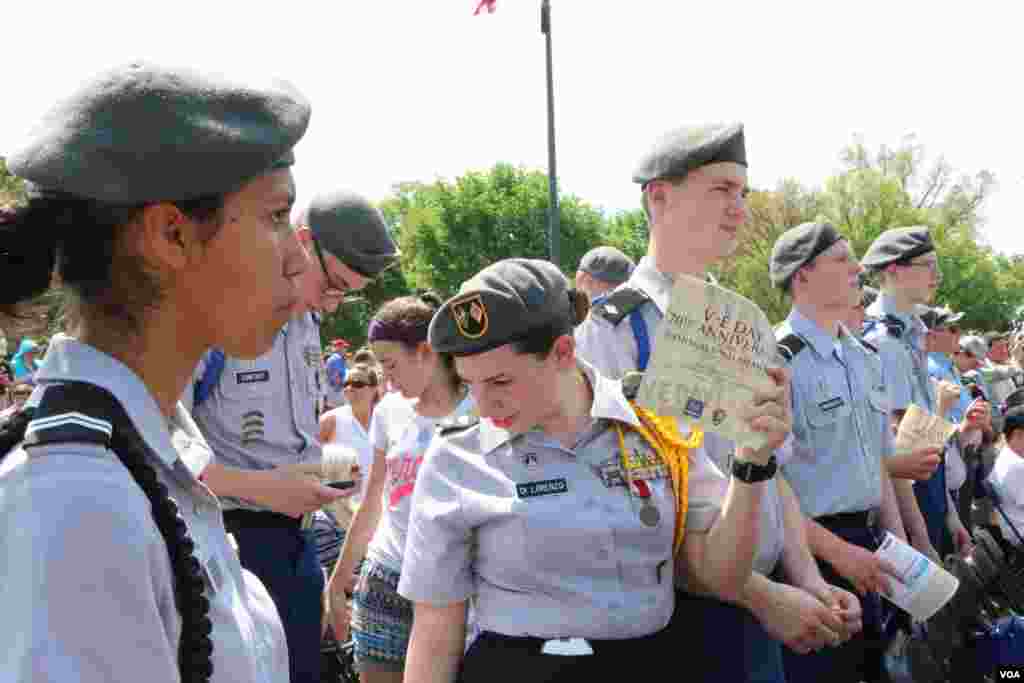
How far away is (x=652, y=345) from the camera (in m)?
2.77

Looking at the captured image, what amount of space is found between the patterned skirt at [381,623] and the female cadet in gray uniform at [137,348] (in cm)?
242

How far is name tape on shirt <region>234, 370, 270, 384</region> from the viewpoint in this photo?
11.0 ft

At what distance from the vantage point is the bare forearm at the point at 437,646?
8.29 feet

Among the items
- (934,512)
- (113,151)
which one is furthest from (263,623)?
(934,512)

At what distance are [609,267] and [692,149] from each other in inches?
159

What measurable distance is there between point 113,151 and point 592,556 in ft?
5.15

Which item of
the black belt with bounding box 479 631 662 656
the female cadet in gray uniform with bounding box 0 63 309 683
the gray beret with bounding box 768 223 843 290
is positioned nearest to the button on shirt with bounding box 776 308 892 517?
the gray beret with bounding box 768 223 843 290

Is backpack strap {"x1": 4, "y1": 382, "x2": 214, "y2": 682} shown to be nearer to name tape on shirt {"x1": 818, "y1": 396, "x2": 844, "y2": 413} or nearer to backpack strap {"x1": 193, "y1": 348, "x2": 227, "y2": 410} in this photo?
backpack strap {"x1": 193, "y1": 348, "x2": 227, "y2": 410}

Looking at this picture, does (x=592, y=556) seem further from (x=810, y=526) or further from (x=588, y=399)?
(x=810, y=526)

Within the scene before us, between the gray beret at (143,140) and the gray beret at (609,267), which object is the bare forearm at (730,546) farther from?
the gray beret at (609,267)

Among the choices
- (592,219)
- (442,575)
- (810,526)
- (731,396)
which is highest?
(731,396)

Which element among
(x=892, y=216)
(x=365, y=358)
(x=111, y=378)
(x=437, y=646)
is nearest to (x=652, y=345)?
(x=437, y=646)

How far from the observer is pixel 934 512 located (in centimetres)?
606

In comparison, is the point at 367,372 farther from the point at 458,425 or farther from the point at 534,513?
the point at 534,513
